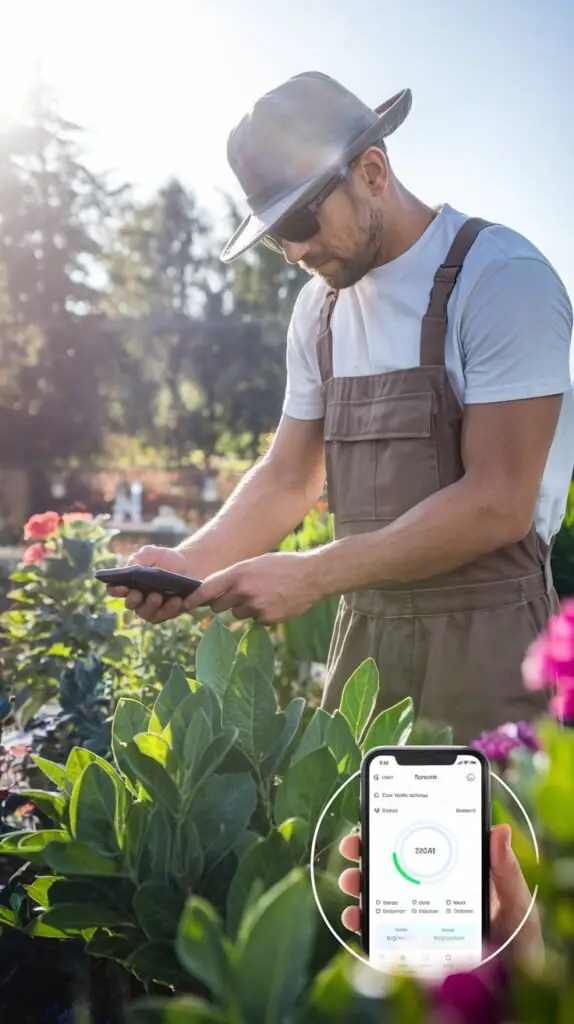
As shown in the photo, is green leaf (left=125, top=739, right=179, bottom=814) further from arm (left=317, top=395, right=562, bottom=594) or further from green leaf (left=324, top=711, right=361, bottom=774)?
arm (left=317, top=395, right=562, bottom=594)

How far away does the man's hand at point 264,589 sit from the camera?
1.79 m

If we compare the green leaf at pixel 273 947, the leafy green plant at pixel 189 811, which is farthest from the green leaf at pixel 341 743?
the green leaf at pixel 273 947

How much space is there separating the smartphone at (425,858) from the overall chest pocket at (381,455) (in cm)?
134

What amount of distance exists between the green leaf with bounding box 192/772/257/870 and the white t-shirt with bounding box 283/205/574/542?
1110 millimetres

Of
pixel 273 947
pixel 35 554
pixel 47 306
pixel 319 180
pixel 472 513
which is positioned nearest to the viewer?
pixel 273 947

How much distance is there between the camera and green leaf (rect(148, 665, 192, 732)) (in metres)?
1.06

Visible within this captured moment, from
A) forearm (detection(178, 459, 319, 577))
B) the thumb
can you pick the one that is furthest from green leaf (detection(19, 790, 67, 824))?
forearm (detection(178, 459, 319, 577))

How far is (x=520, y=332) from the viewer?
1.92 m

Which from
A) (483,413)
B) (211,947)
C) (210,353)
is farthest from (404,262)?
(210,353)

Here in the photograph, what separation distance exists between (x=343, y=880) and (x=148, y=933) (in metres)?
0.22

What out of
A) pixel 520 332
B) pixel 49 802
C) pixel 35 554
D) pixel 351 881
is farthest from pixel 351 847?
pixel 35 554

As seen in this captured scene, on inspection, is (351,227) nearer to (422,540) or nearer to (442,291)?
(442,291)

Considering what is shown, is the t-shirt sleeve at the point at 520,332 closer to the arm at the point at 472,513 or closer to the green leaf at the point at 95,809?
the arm at the point at 472,513

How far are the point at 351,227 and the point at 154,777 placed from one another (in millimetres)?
1387
